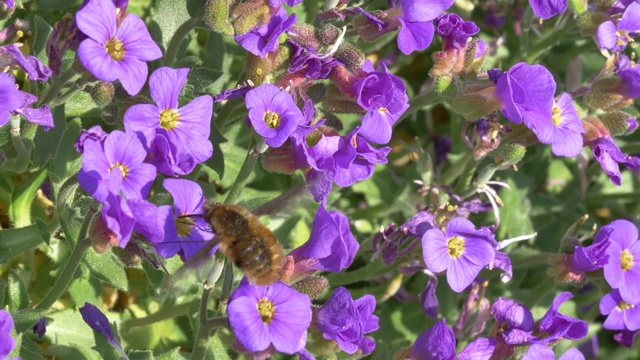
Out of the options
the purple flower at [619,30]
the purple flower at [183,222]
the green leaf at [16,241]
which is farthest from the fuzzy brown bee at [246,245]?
the purple flower at [619,30]

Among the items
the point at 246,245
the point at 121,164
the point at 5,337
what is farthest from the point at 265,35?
the point at 5,337

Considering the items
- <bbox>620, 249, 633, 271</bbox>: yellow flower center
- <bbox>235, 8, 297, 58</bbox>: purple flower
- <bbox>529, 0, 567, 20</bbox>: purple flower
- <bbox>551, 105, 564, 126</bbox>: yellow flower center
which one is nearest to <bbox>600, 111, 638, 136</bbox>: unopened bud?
<bbox>551, 105, 564, 126</bbox>: yellow flower center

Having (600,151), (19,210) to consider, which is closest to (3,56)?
(19,210)

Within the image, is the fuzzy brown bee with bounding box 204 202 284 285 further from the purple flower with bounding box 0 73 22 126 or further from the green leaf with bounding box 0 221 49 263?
the green leaf with bounding box 0 221 49 263

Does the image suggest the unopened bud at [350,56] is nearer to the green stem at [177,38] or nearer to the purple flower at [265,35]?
the purple flower at [265,35]

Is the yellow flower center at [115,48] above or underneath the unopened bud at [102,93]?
above

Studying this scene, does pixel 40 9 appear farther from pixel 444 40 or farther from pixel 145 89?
pixel 444 40

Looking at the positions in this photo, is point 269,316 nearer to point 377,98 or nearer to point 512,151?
point 377,98
